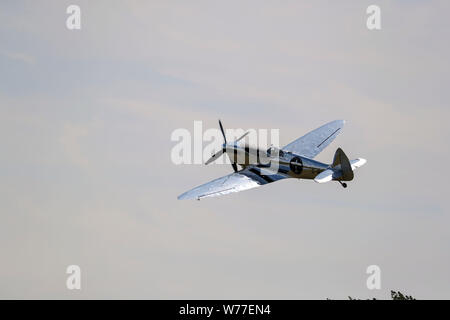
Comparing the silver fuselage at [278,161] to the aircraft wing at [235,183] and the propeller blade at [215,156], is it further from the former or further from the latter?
the propeller blade at [215,156]

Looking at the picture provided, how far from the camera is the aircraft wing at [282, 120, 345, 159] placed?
59625mm

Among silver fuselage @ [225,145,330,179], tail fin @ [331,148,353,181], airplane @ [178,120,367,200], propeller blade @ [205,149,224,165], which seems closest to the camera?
tail fin @ [331,148,353,181]

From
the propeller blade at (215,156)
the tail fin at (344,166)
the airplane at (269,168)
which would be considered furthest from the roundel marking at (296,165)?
the propeller blade at (215,156)

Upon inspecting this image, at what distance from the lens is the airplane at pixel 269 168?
49.4 metres

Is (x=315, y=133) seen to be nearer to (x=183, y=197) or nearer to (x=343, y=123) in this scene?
(x=343, y=123)

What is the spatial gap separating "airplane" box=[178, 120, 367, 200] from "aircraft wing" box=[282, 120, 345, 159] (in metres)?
0.08

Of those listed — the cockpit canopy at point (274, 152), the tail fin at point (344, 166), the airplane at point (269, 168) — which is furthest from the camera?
the cockpit canopy at point (274, 152)

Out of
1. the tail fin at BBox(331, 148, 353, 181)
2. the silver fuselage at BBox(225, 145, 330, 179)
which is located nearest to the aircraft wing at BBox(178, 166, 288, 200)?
the silver fuselage at BBox(225, 145, 330, 179)

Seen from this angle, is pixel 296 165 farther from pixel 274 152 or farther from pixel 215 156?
pixel 215 156

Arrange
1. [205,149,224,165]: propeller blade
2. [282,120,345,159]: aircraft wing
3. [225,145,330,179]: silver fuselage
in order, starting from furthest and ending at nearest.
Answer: [282,120,345,159]: aircraft wing → [205,149,224,165]: propeller blade → [225,145,330,179]: silver fuselage

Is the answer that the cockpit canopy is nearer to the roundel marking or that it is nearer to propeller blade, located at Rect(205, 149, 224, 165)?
the roundel marking

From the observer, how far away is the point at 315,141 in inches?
2413

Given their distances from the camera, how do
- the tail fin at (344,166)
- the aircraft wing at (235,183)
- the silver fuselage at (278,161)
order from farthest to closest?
the silver fuselage at (278,161)
the aircraft wing at (235,183)
the tail fin at (344,166)
